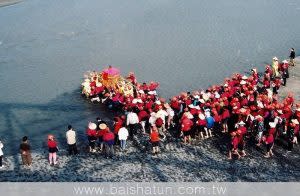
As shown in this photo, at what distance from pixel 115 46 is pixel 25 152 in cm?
2385

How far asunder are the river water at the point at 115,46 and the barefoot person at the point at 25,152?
327 cm

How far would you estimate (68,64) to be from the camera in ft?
129

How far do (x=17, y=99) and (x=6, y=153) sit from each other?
857 centimetres

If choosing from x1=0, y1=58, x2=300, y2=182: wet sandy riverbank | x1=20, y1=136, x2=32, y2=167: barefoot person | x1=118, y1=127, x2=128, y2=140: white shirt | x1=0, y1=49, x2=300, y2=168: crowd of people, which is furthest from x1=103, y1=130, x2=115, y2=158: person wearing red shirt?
x1=20, y1=136, x2=32, y2=167: barefoot person

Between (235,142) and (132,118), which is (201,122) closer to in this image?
(235,142)

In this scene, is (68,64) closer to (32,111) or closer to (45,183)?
(32,111)

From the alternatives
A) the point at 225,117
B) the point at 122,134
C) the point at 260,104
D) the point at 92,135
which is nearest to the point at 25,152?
the point at 92,135

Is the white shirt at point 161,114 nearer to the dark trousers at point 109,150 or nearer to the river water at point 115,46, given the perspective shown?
the dark trousers at point 109,150

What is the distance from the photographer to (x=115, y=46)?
43.8m

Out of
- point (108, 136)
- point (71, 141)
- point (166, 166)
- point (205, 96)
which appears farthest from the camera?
point (205, 96)

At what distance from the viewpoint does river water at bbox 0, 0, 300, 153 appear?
1195 inches

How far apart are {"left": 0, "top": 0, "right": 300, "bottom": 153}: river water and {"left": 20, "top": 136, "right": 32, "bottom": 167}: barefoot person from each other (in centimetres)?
327

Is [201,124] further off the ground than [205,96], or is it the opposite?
[205,96]

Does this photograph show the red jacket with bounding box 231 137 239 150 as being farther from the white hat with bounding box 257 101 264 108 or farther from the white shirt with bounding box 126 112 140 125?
the white shirt with bounding box 126 112 140 125
